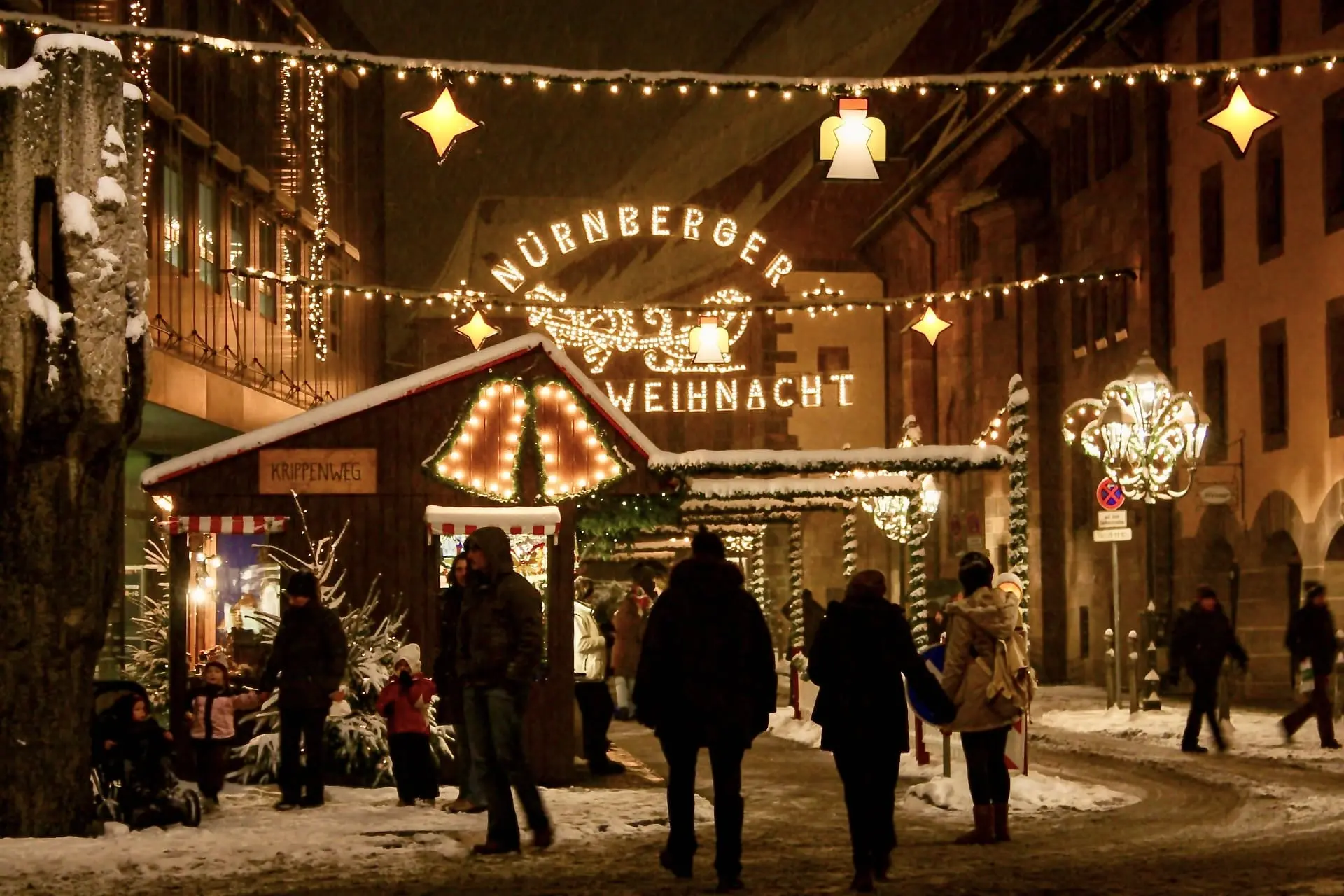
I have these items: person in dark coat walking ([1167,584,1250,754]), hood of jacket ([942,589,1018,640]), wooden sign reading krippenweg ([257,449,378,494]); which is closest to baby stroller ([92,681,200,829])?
wooden sign reading krippenweg ([257,449,378,494])

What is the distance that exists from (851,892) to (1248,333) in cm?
2339

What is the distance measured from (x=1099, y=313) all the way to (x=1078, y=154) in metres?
3.31

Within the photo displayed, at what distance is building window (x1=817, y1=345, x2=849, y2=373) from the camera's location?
59344 millimetres

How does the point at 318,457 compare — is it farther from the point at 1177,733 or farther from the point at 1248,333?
the point at 1248,333

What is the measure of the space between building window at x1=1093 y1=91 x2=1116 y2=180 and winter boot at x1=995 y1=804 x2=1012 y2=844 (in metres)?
27.3

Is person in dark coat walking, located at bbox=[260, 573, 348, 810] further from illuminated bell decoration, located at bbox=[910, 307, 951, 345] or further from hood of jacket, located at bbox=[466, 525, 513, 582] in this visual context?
illuminated bell decoration, located at bbox=[910, 307, 951, 345]

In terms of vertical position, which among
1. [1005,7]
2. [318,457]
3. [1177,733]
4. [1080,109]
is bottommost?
[1177,733]

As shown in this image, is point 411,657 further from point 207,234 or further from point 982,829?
point 207,234

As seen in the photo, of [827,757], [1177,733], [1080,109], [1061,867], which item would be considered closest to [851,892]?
[1061,867]

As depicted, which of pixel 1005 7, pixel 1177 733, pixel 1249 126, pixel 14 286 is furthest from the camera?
pixel 1005 7

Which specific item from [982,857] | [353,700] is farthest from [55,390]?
[982,857]

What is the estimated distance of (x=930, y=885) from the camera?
1076cm

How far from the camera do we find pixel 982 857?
39.7 feet

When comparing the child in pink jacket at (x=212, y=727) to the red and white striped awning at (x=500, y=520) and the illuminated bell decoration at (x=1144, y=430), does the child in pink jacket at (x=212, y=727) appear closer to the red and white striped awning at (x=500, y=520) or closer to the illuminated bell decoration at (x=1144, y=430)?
the red and white striped awning at (x=500, y=520)
